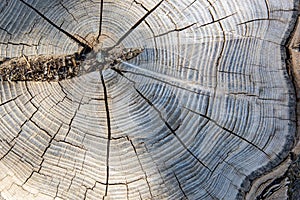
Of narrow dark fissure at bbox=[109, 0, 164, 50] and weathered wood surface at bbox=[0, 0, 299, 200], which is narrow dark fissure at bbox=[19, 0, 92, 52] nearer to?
weathered wood surface at bbox=[0, 0, 299, 200]

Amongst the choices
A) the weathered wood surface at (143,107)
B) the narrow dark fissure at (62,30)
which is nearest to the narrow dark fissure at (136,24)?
the weathered wood surface at (143,107)

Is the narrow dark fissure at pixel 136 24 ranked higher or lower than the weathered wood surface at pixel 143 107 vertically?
higher

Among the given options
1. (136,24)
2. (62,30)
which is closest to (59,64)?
(62,30)

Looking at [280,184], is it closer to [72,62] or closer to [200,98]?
[200,98]

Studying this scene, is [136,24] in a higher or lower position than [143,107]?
higher

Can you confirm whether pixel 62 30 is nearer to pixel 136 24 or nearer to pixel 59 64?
pixel 59 64

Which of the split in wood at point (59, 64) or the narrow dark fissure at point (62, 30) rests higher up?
the narrow dark fissure at point (62, 30)

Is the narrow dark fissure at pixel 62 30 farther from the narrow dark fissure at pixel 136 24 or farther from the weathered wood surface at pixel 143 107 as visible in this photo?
the narrow dark fissure at pixel 136 24
